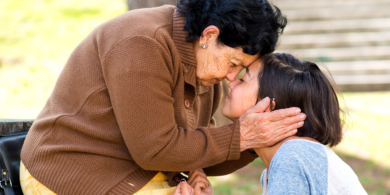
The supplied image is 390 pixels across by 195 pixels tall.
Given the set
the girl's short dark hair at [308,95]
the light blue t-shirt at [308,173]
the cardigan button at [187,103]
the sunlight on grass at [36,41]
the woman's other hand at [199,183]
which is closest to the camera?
the light blue t-shirt at [308,173]

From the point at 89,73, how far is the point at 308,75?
1.17 metres

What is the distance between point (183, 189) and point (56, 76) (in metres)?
6.05

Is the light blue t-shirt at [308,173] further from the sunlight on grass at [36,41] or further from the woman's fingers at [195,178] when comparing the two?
the sunlight on grass at [36,41]

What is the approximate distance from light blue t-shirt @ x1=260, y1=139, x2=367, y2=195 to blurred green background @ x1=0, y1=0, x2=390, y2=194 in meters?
2.15

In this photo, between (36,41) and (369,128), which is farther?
(36,41)

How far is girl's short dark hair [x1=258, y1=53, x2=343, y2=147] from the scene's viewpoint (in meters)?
2.04

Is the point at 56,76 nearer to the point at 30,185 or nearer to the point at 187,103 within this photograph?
the point at 30,185

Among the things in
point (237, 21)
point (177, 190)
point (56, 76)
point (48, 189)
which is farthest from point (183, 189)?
point (56, 76)

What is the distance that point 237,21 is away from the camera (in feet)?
6.30

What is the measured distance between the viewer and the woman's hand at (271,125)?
2.01m

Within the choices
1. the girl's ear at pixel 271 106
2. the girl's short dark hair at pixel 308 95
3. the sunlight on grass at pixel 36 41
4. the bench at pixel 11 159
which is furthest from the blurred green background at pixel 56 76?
the bench at pixel 11 159

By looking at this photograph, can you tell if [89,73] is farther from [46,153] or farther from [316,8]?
[316,8]

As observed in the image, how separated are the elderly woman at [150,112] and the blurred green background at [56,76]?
2.27 m

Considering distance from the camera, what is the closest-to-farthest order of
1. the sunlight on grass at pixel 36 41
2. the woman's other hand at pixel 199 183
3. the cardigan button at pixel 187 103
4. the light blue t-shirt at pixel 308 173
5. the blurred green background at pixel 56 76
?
1. the light blue t-shirt at pixel 308 173
2. the cardigan button at pixel 187 103
3. the woman's other hand at pixel 199 183
4. the blurred green background at pixel 56 76
5. the sunlight on grass at pixel 36 41
